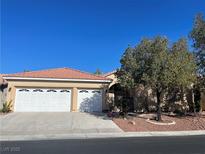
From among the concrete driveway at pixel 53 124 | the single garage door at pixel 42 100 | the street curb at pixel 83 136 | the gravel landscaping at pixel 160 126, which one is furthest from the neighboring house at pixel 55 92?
the street curb at pixel 83 136

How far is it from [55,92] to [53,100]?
0.77 meters

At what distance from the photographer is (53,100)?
82.0ft

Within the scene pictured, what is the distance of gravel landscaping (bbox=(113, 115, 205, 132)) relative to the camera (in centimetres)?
1841

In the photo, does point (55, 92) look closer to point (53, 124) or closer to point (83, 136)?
point (53, 124)

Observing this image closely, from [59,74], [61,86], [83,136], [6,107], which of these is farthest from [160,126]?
[6,107]

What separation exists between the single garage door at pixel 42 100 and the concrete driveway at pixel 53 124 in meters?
1.79

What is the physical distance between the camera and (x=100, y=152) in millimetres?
10266

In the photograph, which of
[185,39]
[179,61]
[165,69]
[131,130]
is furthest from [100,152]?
[185,39]

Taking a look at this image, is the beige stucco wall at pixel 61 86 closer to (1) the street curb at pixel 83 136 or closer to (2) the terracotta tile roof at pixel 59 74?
(2) the terracotta tile roof at pixel 59 74

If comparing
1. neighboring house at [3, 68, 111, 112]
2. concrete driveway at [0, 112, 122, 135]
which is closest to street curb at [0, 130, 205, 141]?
concrete driveway at [0, 112, 122, 135]

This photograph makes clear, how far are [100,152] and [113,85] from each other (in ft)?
56.0

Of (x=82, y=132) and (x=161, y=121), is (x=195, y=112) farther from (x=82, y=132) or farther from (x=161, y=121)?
(x=82, y=132)

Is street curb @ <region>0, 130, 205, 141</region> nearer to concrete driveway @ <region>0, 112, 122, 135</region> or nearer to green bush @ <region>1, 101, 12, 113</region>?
concrete driveway @ <region>0, 112, 122, 135</region>

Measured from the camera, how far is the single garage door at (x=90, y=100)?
25344 mm
